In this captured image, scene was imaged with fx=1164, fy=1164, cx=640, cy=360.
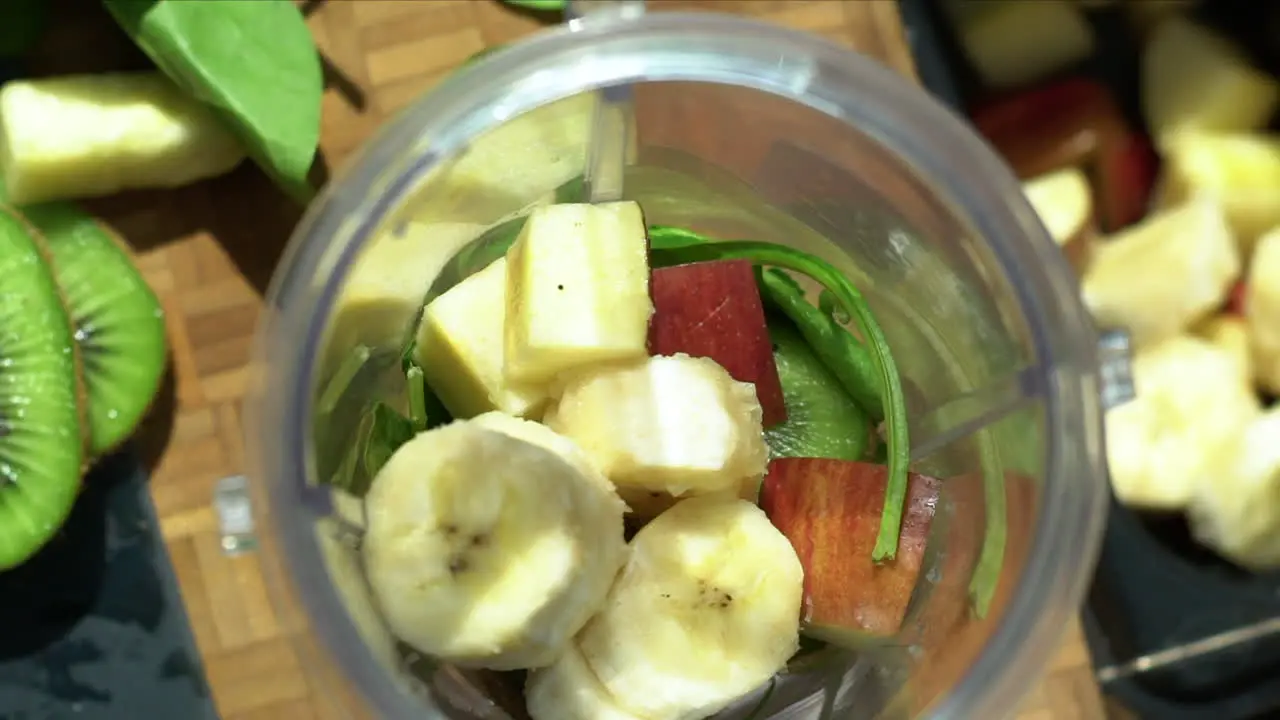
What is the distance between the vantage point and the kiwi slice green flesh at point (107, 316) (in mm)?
619

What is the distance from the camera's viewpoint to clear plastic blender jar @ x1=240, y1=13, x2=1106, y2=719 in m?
0.44

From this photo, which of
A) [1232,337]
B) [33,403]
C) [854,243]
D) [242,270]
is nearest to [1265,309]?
[1232,337]

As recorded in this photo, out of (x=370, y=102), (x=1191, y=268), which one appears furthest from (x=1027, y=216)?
(x=1191, y=268)

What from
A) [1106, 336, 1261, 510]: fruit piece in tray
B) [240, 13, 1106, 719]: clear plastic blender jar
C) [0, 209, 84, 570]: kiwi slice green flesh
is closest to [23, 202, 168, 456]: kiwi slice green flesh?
[0, 209, 84, 570]: kiwi slice green flesh

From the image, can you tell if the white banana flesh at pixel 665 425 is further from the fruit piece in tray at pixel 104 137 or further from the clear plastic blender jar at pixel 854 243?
the fruit piece in tray at pixel 104 137

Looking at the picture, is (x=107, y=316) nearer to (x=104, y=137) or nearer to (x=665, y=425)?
(x=104, y=137)

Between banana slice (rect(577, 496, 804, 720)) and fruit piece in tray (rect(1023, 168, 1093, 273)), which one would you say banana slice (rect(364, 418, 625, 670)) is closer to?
banana slice (rect(577, 496, 804, 720))

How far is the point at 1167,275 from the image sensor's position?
886mm

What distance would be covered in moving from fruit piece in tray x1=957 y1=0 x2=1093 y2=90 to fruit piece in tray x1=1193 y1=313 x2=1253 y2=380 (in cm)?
25

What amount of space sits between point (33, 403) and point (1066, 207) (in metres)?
0.74

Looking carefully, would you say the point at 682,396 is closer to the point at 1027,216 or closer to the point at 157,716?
the point at 1027,216

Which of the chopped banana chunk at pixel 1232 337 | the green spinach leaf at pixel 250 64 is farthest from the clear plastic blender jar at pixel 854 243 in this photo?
Answer: the chopped banana chunk at pixel 1232 337

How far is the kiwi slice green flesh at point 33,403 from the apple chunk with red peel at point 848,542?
1.23ft

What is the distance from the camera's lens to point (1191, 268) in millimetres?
875
